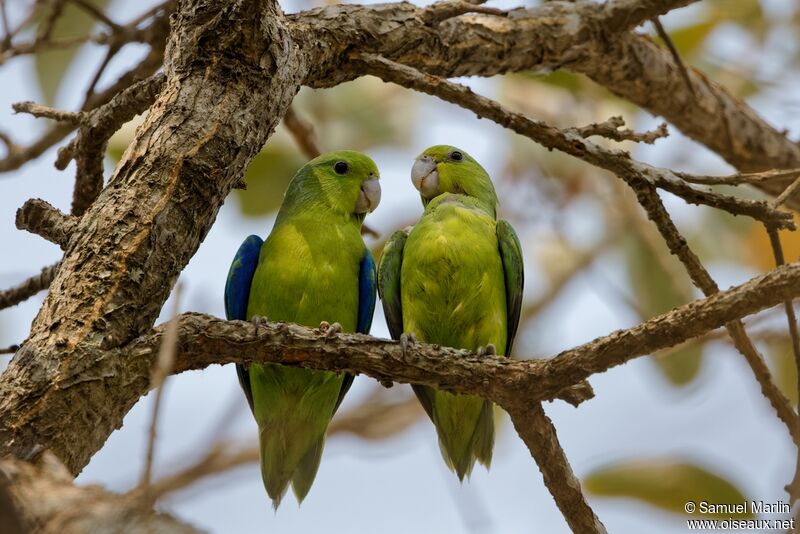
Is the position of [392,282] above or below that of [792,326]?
above

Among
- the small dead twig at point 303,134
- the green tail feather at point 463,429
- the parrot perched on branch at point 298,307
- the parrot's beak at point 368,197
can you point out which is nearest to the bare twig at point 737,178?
the green tail feather at point 463,429

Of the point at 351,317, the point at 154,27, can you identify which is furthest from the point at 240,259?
the point at 154,27

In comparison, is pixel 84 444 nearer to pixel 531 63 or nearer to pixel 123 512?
pixel 123 512

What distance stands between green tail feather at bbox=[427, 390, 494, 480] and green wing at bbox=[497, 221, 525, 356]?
413 millimetres

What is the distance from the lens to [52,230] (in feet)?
10.5

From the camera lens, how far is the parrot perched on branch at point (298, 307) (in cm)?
454

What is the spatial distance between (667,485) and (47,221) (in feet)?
10.9

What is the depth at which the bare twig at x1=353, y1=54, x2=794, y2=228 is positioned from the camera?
134 inches

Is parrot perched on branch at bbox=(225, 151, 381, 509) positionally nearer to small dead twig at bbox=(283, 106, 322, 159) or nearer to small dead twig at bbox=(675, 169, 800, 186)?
small dead twig at bbox=(283, 106, 322, 159)

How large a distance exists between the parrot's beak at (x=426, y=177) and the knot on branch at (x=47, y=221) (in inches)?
99.1

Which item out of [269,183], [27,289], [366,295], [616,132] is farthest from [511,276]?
[269,183]

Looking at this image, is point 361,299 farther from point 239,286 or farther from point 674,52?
point 674,52

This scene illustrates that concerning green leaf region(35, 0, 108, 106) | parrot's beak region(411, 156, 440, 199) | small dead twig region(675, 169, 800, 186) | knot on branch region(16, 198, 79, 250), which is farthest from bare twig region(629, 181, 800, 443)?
green leaf region(35, 0, 108, 106)

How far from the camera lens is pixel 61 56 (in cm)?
606
